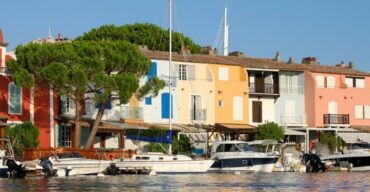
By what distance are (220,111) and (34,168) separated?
27.5 meters

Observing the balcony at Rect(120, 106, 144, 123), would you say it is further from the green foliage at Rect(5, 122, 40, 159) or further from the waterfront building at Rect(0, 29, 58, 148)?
the green foliage at Rect(5, 122, 40, 159)

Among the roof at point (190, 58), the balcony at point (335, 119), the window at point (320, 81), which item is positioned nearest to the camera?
the roof at point (190, 58)

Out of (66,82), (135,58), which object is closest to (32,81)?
(66,82)

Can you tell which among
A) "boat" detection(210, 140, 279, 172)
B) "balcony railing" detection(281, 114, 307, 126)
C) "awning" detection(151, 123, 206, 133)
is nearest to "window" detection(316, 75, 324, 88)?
"balcony railing" detection(281, 114, 307, 126)

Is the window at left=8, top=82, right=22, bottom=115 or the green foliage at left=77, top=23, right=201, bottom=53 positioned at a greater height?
the green foliage at left=77, top=23, right=201, bottom=53

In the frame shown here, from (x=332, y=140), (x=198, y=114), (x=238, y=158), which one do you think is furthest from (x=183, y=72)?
(x=238, y=158)

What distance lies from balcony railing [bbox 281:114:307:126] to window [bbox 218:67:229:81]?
7.55 m

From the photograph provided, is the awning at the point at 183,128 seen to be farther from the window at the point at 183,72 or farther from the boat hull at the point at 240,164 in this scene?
the boat hull at the point at 240,164

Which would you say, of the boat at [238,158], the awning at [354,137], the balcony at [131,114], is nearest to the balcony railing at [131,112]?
the balcony at [131,114]

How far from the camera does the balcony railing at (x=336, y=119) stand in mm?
85863

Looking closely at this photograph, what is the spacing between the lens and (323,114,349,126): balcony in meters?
85.8

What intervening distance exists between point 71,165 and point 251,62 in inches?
1298

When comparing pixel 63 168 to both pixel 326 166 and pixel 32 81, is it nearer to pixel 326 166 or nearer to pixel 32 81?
pixel 32 81

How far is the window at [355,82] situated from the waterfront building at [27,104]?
33.2 m
